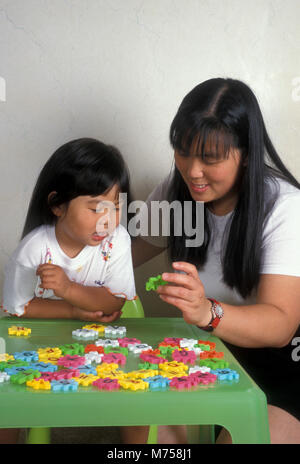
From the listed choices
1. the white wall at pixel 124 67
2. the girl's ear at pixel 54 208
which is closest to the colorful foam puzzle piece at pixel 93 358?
the girl's ear at pixel 54 208

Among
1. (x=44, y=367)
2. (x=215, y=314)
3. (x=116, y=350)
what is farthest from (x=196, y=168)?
(x=44, y=367)

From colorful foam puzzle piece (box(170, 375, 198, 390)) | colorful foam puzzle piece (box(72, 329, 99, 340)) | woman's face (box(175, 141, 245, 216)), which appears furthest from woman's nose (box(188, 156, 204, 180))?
colorful foam puzzle piece (box(170, 375, 198, 390))

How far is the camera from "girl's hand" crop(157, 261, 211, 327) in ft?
2.86

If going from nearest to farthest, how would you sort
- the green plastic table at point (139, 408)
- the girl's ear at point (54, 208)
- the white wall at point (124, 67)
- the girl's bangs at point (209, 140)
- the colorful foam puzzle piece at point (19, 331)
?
1. the green plastic table at point (139, 408)
2. the colorful foam puzzle piece at point (19, 331)
3. the girl's bangs at point (209, 140)
4. the girl's ear at point (54, 208)
5. the white wall at point (124, 67)

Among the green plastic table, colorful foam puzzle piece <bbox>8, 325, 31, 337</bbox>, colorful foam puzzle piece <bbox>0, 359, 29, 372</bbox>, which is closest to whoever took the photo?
the green plastic table

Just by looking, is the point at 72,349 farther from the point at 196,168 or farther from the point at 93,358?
the point at 196,168

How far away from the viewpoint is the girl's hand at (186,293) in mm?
872

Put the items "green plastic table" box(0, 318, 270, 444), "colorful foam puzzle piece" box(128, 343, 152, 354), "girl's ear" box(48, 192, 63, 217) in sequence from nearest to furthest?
1. "green plastic table" box(0, 318, 270, 444)
2. "colorful foam puzzle piece" box(128, 343, 152, 354)
3. "girl's ear" box(48, 192, 63, 217)

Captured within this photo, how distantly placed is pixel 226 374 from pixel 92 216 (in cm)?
61

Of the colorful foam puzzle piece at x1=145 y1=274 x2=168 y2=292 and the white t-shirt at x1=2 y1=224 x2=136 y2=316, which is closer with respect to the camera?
the colorful foam puzzle piece at x1=145 y1=274 x2=168 y2=292

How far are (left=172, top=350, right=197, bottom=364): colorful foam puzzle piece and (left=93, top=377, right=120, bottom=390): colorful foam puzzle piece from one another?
0.15 m

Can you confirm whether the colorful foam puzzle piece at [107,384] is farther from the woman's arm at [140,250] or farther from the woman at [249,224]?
the woman's arm at [140,250]

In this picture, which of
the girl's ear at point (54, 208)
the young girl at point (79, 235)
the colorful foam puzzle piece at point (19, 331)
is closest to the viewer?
the colorful foam puzzle piece at point (19, 331)

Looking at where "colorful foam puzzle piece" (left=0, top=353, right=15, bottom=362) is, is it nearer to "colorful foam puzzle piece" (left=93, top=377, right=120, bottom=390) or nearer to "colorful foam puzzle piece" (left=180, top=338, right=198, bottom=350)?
"colorful foam puzzle piece" (left=93, top=377, right=120, bottom=390)
